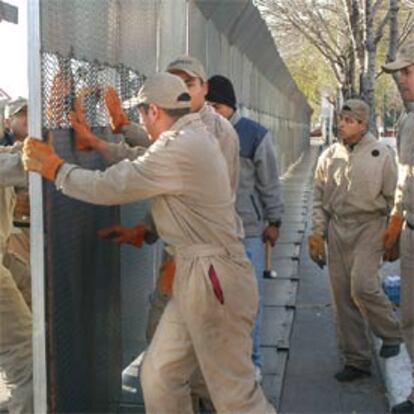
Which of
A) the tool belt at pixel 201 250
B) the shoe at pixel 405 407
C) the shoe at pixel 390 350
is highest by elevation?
the tool belt at pixel 201 250

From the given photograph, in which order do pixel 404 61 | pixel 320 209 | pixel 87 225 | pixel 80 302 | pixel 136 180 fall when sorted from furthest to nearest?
pixel 320 209, pixel 404 61, pixel 87 225, pixel 80 302, pixel 136 180

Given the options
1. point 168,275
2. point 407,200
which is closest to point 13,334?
point 168,275

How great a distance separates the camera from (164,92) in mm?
3914

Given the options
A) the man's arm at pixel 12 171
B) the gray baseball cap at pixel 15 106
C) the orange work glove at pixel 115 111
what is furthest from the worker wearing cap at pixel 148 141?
the gray baseball cap at pixel 15 106

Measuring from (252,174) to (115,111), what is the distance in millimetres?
1291

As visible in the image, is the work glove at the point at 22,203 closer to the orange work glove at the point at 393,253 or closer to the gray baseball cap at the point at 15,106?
the gray baseball cap at the point at 15,106

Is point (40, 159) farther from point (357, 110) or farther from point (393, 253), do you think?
point (393, 253)

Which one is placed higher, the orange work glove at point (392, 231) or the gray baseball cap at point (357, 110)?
the gray baseball cap at point (357, 110)

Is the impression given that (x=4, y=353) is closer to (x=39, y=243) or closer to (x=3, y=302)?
(x=3, y=302)


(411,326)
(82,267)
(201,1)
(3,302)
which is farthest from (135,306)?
(201,1)

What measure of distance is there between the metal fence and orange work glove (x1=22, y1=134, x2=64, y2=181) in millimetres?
60

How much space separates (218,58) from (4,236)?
3.76 m

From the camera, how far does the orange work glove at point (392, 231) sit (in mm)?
5520

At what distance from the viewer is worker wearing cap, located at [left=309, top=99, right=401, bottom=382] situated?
5.80 m
